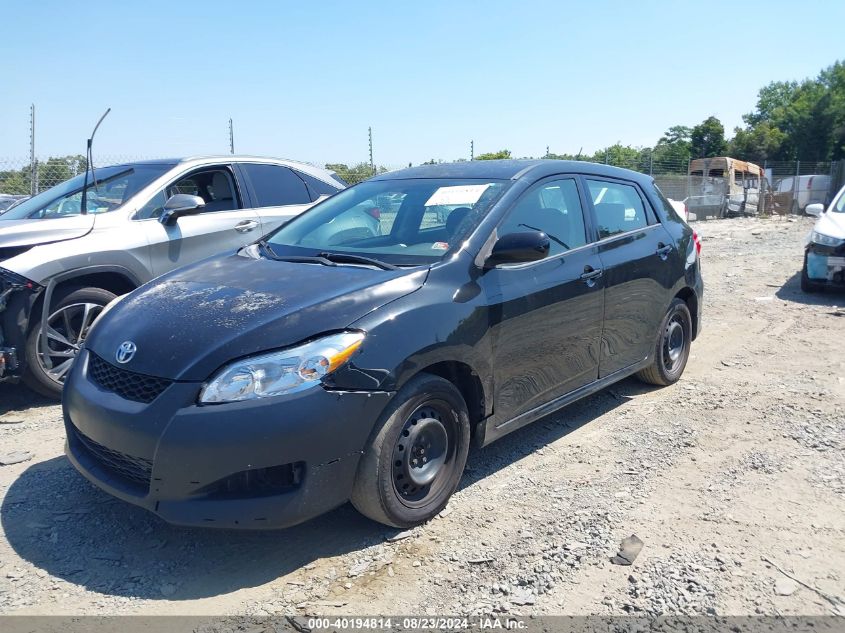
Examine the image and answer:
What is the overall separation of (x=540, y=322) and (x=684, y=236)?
2350 mm

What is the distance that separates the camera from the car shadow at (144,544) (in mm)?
3049

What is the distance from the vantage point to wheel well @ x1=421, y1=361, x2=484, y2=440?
3559mm

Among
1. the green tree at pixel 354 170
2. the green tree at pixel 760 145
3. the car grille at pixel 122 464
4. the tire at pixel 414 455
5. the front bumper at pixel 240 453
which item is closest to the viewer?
the front bumper at pixel 240 453

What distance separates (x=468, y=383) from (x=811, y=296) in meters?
7.92

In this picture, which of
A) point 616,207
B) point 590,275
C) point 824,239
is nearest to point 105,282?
point 590,275

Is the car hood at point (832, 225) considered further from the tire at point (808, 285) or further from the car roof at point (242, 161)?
the car roof at point (242, 161)

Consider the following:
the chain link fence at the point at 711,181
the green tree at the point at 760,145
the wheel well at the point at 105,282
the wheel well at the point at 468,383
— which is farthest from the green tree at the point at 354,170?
the green tree at the point at 760,145

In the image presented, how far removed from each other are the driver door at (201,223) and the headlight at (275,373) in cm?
289

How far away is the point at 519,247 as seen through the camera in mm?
3705

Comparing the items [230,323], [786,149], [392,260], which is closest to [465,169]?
[392,260]

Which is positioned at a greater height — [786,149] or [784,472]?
[786,149]

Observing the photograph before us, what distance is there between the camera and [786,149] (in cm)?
5872

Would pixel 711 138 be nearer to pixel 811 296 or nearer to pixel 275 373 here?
pixel 811 296

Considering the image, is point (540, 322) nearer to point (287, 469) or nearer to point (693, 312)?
point (287, 469)
